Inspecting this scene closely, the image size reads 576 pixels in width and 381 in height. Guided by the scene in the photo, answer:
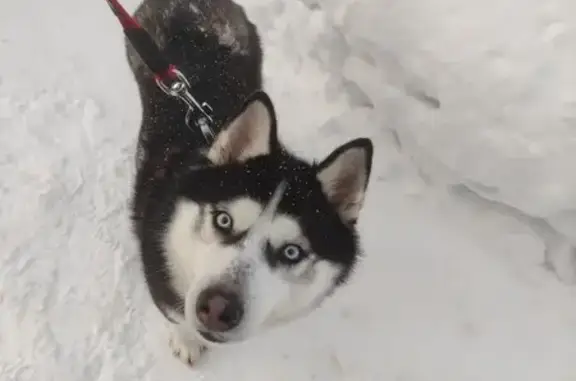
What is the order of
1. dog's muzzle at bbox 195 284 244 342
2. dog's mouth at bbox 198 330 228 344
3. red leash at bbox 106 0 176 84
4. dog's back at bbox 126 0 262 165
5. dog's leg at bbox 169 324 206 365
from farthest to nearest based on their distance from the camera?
1. dog's leg at bbox 169 324 206 365
2. dog's back at bbox 126 0 262 165
3. red leash at bbox 106 0 176 84
4. dog's mouth at bbox 198 330 228 344
5. dog's muzzle at bbox 195 284 244 342

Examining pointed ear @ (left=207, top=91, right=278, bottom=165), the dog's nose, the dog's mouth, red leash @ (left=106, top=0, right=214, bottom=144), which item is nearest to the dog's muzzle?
the dog's nose

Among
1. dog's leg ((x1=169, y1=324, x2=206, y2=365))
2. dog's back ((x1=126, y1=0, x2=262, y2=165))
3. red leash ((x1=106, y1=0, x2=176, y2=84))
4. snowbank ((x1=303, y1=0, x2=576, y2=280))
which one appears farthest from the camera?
snowbank ((x1=303, y1=0, x2=576, y2=280))

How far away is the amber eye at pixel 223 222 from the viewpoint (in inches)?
75.8

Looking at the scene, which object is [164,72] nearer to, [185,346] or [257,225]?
[257,225]

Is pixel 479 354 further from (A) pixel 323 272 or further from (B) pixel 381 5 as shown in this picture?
(B) pixel 381 5

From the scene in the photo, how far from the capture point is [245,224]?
6.30ft

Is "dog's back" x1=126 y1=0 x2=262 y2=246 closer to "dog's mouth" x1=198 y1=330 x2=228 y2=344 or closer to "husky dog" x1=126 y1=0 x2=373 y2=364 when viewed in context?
"husky dog" x1=126 y1=0 x2=373 y2=364

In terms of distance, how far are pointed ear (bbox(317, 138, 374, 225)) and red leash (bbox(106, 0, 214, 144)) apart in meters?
0.44

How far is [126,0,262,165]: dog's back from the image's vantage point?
2.40m

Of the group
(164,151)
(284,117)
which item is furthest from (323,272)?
(284,117)

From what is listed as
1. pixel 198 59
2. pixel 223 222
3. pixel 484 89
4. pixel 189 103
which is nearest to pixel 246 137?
pixel 223 222

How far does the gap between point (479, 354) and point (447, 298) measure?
242 mm

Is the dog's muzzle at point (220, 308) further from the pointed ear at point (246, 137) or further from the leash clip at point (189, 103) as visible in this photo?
the leash clip at point (189, 103)

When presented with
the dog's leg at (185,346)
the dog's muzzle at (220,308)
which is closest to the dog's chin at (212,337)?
the dog's muzzle at (220,308)
